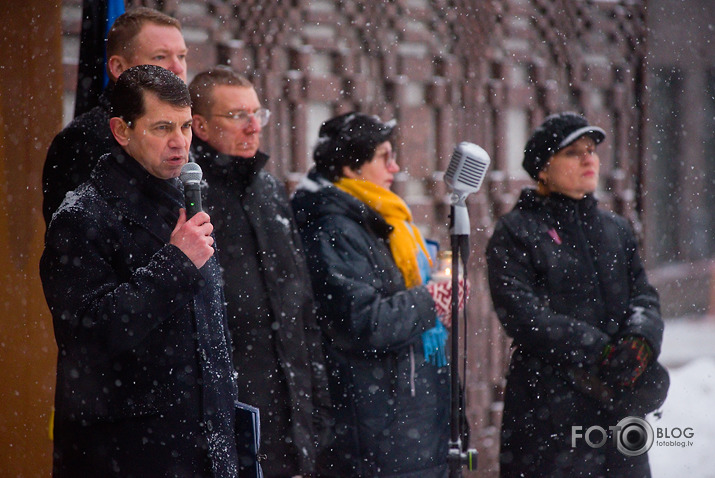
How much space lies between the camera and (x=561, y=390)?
329 cm

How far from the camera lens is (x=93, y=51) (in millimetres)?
3137

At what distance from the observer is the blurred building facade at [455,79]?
14.3 feet

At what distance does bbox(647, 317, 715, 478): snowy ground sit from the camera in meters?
4.90

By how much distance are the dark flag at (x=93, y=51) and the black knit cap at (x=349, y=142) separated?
Answer: 0.92 meters

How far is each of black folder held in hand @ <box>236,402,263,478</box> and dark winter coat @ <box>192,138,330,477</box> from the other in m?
0.77

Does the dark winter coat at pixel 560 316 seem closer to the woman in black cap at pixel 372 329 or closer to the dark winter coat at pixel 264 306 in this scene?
the woman in black cap at pixel 372 329

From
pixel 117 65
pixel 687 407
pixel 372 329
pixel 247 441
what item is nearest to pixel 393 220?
pixel 372 329

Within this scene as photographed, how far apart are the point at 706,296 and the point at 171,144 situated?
8.53 metres

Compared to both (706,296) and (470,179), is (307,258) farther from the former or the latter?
(706,296)

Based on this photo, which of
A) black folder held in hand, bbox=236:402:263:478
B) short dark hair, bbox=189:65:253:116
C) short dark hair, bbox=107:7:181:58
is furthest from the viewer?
short dark hair, bbox=189:65:253:116

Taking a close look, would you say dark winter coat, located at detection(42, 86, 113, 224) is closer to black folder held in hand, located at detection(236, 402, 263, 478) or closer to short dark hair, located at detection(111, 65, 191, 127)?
short dark hair, located at detection(111, 65, 191, 127)

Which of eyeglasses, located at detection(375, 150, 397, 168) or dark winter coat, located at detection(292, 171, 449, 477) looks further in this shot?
eyeglasses, located at detection(375, 150, 397, 168)

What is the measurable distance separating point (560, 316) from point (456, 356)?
710 mm

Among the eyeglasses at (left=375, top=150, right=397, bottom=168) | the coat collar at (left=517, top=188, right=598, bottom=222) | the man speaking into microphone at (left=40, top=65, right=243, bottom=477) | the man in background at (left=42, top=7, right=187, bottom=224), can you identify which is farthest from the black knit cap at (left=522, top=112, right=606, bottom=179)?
the man speaking into microphone at (left=40, top=65, right=243, bottom=477)
